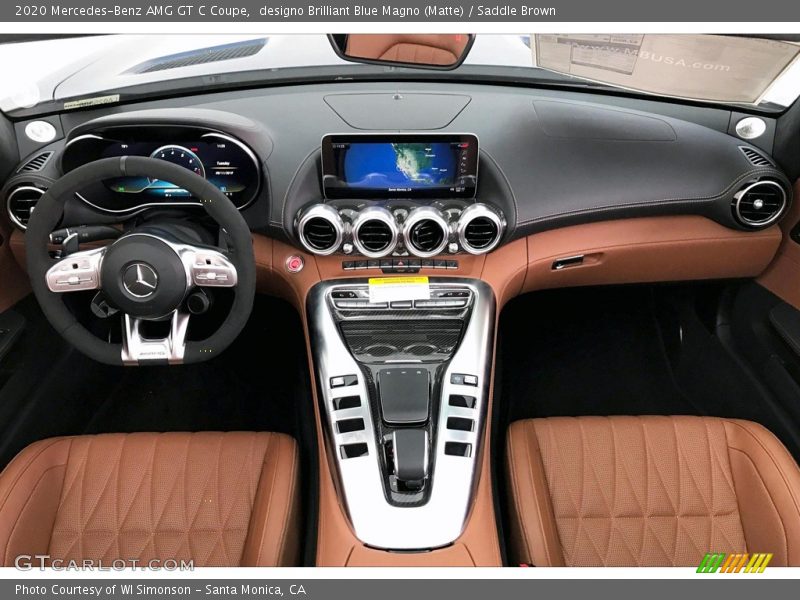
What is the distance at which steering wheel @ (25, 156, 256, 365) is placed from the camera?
1.53 meters

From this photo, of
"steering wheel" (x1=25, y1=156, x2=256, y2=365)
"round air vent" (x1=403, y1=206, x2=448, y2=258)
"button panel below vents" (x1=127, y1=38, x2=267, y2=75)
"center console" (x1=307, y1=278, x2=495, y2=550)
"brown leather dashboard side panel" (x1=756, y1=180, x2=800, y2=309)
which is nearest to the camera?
"steering wheel" (x1=25, y1=156, x2=256, y2=365)

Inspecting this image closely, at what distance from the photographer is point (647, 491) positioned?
1.81m

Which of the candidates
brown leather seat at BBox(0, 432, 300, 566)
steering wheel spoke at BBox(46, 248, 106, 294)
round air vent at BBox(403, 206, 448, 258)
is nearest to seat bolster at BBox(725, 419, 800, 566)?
round air vent at BBox(403, 206, 448, 258)

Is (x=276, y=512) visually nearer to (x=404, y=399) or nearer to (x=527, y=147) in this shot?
(x=404, y=399)

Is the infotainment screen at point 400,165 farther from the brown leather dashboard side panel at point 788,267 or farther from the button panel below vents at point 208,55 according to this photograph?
the brown leather dashboard side panel at point 788,267

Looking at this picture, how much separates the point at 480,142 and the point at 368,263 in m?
0.51

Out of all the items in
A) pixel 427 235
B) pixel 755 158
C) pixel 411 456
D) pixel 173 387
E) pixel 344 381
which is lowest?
pixel 173 387

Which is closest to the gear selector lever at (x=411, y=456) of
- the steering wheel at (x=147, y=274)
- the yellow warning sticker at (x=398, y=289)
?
the yellow warning sticker at (x=398, y=289)

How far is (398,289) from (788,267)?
1.31 m

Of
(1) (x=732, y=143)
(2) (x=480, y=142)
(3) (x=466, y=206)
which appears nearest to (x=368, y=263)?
(3) (x=466, y=206)

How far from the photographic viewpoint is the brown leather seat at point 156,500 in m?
1.71

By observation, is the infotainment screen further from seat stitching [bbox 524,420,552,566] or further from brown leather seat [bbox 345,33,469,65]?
seat stitching [bbox 524,420,552,566]

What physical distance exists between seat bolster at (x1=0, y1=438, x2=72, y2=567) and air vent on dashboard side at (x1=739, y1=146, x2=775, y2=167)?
221cm

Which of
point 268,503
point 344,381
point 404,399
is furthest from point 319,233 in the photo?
point 268,503
